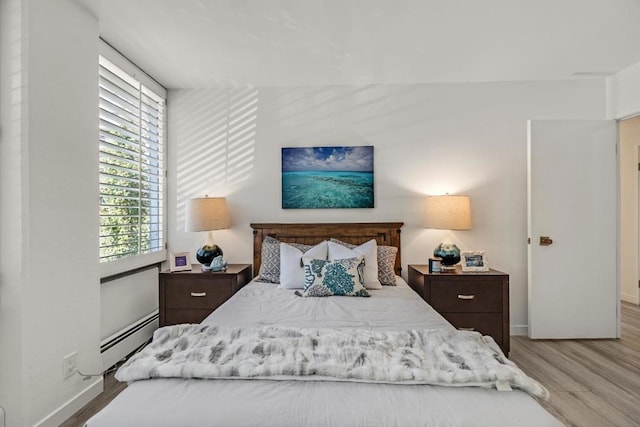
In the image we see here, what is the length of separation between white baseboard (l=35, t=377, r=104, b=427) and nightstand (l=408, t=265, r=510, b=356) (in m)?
2.54

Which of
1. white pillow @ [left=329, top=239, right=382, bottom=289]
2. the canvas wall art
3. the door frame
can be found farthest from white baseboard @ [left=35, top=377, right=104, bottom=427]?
the door frame

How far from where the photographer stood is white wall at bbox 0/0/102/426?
5.85 ft

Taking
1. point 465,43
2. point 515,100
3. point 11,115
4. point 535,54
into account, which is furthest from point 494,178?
point 11,115

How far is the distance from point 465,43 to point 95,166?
287 cm

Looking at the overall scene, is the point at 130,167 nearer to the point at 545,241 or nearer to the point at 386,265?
the point at 386,265

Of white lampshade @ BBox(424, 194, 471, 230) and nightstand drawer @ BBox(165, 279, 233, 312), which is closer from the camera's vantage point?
nightstand drawer @ BBox(165, 279, 233, 312)

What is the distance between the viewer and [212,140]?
3553mm

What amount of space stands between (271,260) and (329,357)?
180 cm

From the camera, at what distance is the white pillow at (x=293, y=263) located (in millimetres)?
2809

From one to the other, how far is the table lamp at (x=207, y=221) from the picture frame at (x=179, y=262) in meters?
0.11

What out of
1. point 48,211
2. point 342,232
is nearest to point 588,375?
point 342,232

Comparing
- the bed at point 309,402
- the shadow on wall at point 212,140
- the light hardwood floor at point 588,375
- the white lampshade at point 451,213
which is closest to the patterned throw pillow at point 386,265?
the white lampshade at point 451,213

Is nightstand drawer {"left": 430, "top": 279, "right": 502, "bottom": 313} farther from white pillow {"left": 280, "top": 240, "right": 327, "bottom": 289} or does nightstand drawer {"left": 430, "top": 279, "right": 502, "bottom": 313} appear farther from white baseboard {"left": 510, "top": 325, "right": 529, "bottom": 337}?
white pillow {"left": 280, "top": 240, "right": 327, "bottom": 289}

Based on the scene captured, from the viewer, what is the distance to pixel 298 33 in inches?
98.1
